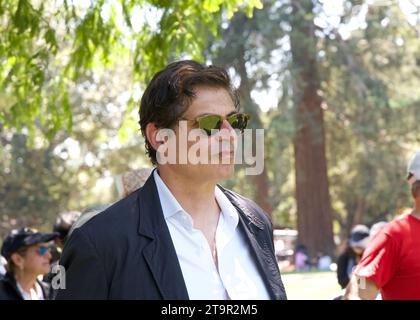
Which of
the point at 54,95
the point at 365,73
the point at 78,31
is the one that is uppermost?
the point at 365,73

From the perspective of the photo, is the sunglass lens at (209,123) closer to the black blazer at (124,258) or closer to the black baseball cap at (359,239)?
the black blazer at (124,258)

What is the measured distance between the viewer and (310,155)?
96.9 feet

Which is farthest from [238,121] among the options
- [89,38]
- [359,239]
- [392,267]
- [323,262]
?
[323,262]

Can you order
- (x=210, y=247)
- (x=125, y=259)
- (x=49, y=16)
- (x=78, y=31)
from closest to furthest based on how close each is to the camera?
(x=125, y=259) → (x=210, y=247) → (x=78, y=31) → (x=49, y=16)

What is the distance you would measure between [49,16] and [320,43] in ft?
72.3

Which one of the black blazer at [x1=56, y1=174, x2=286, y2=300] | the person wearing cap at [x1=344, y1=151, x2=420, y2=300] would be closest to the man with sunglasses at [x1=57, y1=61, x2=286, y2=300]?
the black blazer at [x1=56, y1=174, x2=286, y2=300]

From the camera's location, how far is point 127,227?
8.36ft

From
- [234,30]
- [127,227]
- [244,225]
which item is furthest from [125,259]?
[234,30]

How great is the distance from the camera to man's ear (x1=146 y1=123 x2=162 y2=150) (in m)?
2.83

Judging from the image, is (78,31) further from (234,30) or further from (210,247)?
(234,30)

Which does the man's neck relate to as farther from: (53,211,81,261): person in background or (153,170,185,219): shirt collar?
(53,211,81,261): person in background

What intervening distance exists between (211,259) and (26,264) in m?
3.54

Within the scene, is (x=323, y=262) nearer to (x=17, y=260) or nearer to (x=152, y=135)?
(x=17, y=260)

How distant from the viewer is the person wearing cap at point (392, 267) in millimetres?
4332
